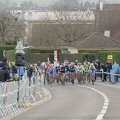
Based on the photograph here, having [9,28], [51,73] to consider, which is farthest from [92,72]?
[9,28]

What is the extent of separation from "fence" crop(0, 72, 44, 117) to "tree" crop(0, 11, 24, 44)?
225 feet

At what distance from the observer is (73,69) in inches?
1719

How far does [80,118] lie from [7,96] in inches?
161

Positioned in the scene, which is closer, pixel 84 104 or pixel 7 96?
pixel 7 96

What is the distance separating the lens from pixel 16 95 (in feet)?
76.6

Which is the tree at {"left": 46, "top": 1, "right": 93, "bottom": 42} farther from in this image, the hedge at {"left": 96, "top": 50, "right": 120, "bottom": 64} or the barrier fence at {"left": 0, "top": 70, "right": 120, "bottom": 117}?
the barrier fence at {"left": 0, "top": 70, "right": 120, "bottom": 117}

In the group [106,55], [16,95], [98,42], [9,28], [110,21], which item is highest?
[110,21]

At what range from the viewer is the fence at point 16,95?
20.7 metres

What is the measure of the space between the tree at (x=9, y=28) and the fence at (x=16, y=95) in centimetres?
6869

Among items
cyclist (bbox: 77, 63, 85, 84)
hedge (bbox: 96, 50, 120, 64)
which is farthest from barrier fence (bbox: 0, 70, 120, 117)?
hedge (bbox: 96, 50, 120, 64)

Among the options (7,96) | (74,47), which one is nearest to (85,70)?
(7,96)

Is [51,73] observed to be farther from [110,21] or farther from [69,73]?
[110,21]

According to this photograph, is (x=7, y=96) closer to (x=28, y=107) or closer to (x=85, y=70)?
(x=28, y=107)

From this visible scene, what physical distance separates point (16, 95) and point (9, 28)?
77369mm
